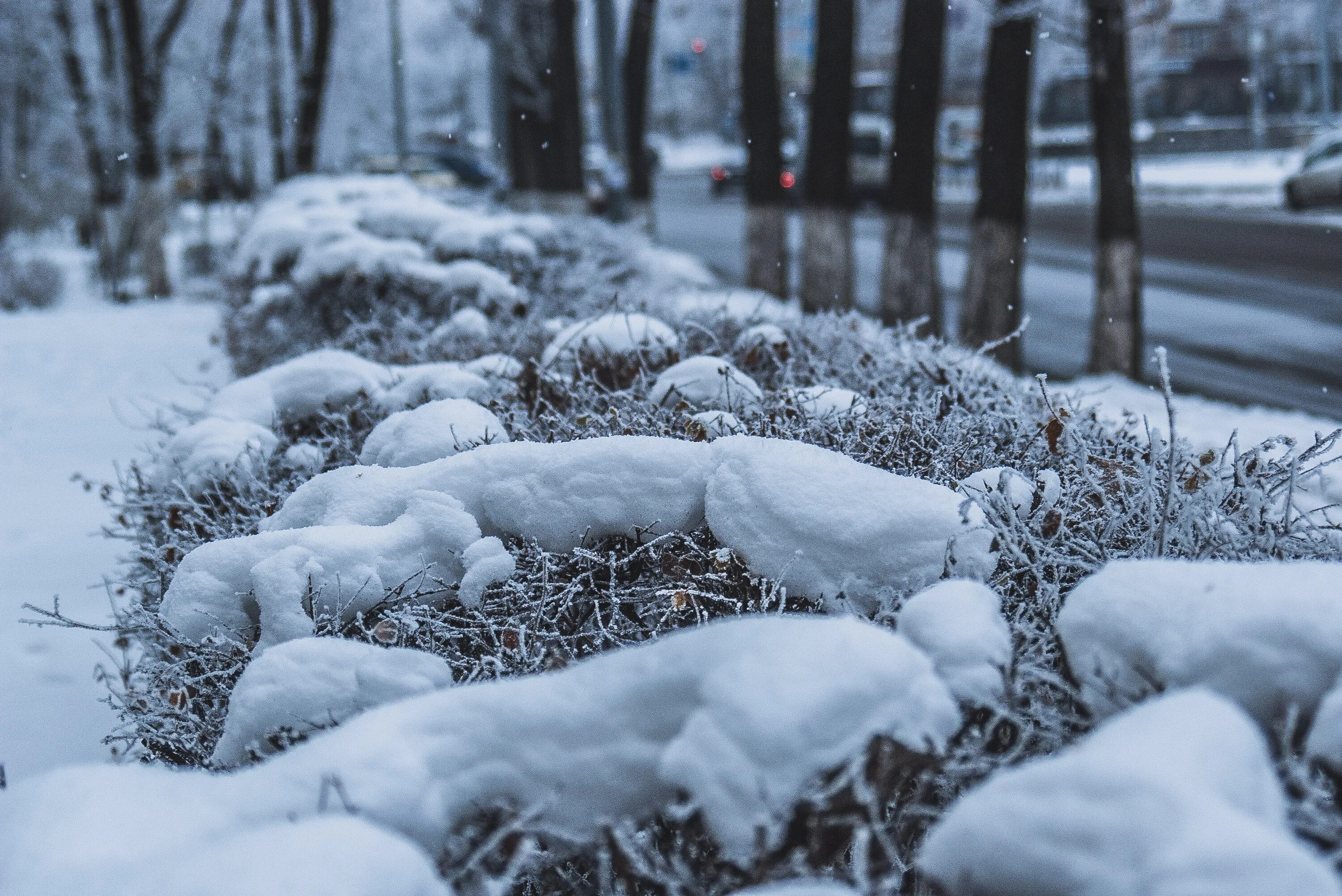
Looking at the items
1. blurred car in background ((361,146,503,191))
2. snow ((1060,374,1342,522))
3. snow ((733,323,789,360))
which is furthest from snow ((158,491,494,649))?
blurred car in background ((361,146,503,191))

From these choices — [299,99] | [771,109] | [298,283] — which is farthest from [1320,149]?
[298,283]

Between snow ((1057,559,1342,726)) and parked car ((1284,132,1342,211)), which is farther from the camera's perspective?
parked car ((1284,132,1342,211))

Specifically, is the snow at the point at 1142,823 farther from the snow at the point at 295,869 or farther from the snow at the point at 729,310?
the snow at the point at 729,310

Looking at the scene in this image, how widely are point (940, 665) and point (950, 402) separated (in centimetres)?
171

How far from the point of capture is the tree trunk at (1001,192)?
991 centimetres

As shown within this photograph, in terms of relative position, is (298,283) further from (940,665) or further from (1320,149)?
(1320,149)

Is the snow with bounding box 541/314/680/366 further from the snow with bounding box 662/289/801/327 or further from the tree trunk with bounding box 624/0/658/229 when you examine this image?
the tree trunk with bounding box 624/0/658/229

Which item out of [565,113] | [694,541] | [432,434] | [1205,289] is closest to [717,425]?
[694,541]

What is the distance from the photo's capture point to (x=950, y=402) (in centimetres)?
346

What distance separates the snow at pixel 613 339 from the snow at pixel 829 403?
81 centimetres

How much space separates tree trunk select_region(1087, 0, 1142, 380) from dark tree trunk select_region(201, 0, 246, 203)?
15.4m

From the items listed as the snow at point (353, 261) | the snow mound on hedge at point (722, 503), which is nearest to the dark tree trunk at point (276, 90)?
the snow at point (353, 261)

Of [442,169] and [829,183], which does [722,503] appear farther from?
[442,169]

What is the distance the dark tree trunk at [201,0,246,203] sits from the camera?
2277cm
